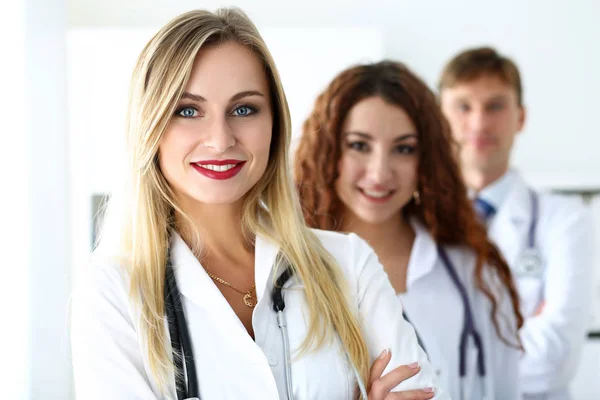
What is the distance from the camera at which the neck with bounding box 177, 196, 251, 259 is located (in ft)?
5.64

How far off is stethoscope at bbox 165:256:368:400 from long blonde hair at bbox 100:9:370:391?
0.06 feet

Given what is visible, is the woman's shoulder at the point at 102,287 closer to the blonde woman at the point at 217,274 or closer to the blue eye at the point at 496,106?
the blonde woman at the point at 217,274

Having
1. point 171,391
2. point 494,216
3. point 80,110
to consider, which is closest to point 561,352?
point 494,216

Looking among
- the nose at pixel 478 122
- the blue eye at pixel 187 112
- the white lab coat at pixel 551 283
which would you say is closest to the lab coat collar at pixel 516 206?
the white lab coat at pixel 551 283

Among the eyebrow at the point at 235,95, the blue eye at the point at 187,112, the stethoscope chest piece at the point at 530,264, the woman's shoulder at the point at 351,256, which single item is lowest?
the stethoscope chest piece at the point at 530,264

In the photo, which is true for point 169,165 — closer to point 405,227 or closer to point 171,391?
point 171,391

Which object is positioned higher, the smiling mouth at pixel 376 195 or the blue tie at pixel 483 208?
the smiling mouth at pixel 376 195

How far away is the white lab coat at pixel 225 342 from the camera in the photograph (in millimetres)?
1485

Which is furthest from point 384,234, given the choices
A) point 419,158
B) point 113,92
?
point 113,92

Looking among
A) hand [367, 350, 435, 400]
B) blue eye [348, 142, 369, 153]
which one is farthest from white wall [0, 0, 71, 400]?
hand [367, 350, 435, 400]

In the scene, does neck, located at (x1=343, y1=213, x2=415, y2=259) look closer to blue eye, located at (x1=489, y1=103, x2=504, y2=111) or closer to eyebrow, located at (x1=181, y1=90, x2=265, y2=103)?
eyebrow, located at (x1=181, y1=90, x2=265, y2=103)

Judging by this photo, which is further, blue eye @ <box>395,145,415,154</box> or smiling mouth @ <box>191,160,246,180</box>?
blue eye @ <box>395,145,415,154</box>

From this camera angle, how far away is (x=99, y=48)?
11.5 ft

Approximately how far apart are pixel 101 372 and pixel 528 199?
2.11 meters
